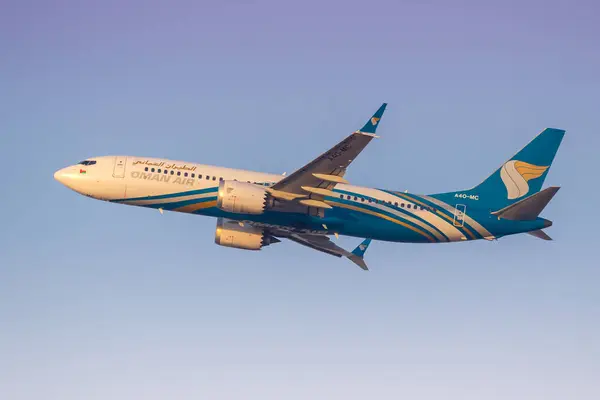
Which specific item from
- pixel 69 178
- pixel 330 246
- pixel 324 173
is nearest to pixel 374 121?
pixel 324 173

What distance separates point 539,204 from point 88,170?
108 ft

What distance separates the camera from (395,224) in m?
67.4

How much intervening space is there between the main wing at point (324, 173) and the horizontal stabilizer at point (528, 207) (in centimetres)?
1335

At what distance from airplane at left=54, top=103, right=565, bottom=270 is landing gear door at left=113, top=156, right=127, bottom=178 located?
0.07m

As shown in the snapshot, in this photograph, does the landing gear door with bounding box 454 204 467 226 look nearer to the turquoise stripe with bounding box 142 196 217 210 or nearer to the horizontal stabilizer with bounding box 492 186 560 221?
the horizontal stabilizer with bounding box 492 186 560 221

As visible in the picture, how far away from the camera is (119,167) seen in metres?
66.9

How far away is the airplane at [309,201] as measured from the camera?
64.1m

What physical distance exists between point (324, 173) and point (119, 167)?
1567 centimetres

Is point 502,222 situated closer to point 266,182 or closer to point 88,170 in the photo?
point 266,182

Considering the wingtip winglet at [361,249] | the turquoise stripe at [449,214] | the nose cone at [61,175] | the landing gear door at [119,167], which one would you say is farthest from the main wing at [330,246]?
the nose cone at [61,175]

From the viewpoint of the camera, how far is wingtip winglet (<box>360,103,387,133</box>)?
58375 millimetres

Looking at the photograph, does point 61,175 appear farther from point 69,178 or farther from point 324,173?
point 324,173

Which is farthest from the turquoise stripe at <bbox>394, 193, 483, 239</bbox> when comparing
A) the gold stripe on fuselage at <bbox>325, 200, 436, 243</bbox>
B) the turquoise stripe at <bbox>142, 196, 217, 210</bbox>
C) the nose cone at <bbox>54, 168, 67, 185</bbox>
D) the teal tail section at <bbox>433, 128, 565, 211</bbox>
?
the nose cone at <bbox>54, 168, 67, 185</bbox>

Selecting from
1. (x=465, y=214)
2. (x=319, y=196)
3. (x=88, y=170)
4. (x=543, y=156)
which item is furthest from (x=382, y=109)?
(x=88, y=170)
